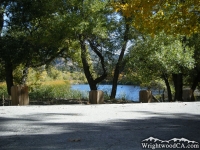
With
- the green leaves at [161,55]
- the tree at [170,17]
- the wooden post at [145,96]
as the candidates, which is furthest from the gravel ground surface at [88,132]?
the green leaves at [161,55]

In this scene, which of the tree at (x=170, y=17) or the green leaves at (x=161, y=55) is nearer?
the tree at (x=170, y=17)

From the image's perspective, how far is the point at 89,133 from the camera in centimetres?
564

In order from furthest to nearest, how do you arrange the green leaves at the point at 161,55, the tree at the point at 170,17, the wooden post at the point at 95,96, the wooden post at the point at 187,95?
the green leaves at the point at 161,55
the wooden post at the point at 187,95
the wooden post at the point at 95,96
the tree at the point at 170,17

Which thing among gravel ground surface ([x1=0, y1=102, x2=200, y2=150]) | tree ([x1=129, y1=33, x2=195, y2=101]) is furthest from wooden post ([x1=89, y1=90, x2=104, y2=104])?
tree ([x1=129, y1=33, x2=195, y2=101])

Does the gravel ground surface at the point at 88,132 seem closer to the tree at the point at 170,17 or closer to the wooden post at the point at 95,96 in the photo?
the tree at the point at 170,17

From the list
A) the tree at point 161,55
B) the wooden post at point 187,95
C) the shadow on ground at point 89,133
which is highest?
the tree at point 161,55

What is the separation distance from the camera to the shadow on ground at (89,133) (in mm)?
4730

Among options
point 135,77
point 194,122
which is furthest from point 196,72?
point 194,122

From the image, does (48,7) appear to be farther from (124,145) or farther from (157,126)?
(124,145)

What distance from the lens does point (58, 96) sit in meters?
22.3

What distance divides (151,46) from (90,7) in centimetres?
461

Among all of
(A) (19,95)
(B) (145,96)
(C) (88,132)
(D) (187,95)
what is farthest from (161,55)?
(C) (88,132)

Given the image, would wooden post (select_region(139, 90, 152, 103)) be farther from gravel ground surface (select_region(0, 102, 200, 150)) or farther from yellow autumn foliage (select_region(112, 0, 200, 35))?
gravel ground surface (select_region(0, 102, 200, 150))

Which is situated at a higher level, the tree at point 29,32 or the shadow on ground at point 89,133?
the tree at point 29,32
